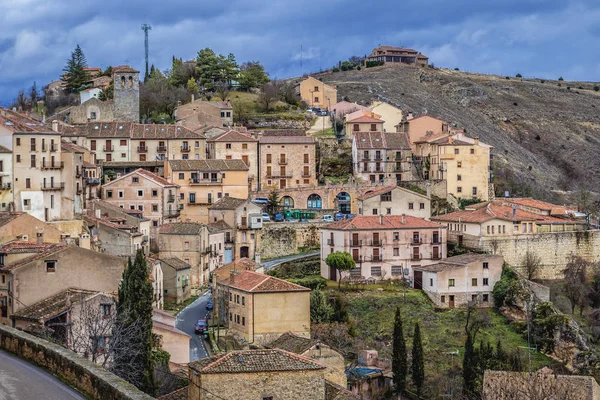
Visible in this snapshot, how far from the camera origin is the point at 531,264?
6475 cm

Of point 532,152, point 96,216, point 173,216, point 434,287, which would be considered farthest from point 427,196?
point 532,152

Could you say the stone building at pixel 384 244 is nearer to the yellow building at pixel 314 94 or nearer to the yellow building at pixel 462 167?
the yellow building at pixel 462 167

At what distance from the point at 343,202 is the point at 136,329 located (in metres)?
41.1

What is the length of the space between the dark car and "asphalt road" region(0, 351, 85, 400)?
28.9 m

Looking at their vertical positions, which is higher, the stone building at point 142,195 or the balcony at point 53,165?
the balcony at point 53,165

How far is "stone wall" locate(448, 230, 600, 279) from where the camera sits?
64.0 metres

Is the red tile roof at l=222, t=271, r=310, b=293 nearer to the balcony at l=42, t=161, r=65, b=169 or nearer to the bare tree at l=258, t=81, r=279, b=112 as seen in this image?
the balcony at l=42, t=161, r=65, b=169

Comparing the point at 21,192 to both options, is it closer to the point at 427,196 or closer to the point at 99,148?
the point at 99,148

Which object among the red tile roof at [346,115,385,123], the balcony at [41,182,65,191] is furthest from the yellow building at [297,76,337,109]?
the balcony at [41,182,65,191]

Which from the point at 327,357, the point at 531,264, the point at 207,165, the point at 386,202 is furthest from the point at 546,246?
the point at 327,357

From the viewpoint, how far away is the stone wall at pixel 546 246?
210 ft

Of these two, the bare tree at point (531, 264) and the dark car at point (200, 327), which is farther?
the bare tree at point (531, 264)

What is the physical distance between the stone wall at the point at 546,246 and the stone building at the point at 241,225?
12485 millimetres

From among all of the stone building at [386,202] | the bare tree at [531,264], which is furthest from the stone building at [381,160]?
the bare tree at [531,264]
